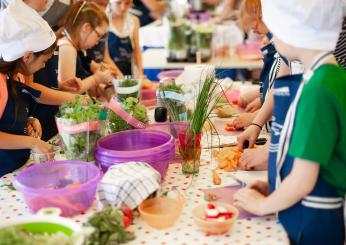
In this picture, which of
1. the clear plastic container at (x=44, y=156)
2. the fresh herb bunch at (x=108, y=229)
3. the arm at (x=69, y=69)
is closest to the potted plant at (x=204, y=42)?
the arm at (x=69, y=69)

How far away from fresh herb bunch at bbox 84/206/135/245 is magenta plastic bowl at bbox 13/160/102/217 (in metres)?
0.14

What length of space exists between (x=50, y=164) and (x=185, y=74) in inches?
36.0

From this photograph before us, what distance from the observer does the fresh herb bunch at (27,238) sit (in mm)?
1021

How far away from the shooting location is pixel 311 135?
1064 mm

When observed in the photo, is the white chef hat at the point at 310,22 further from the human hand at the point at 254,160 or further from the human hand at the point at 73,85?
the human hand at the point at 73,85

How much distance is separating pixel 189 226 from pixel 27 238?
0.39m

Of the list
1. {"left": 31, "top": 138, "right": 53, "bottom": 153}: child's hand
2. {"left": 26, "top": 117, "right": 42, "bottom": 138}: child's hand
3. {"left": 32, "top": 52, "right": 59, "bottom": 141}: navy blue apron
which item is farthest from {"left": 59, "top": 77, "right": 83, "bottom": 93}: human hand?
{"left": 31, "top": 138, "right": 53, "bottom": 153}: child's hand

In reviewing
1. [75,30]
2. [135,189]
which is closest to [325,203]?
[135,189]

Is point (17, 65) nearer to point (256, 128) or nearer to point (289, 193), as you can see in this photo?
point (256, 128)

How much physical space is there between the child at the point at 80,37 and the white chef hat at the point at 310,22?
4.26 feet

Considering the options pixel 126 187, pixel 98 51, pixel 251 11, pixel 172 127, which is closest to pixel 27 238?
pixel 126 187

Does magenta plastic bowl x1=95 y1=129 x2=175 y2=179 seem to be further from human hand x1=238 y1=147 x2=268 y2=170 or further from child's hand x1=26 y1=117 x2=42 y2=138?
child's hand x1=26 y1=117 x2=42 y2=138

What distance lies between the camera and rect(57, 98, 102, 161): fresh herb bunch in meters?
1.44

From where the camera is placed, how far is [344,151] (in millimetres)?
1116
